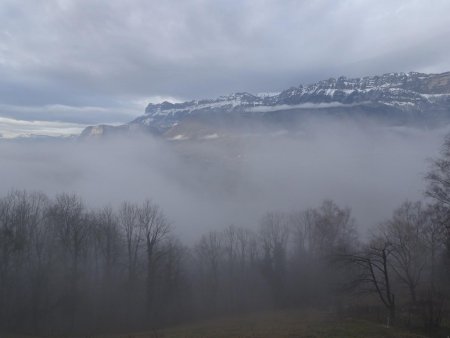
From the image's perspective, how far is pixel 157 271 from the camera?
64000mm

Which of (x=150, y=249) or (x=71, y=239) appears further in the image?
(x=71, y=239)

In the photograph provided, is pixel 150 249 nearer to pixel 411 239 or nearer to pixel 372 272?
pixel 411 239

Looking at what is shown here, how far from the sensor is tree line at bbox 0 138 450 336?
5359 centimetres

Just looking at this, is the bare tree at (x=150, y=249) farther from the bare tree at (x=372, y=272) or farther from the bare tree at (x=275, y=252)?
the bare tree at (x=372, y=272)

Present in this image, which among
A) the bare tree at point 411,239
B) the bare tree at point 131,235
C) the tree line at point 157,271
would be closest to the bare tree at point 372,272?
the tree line at point 157,271

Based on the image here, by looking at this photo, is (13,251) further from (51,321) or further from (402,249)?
(402,249)

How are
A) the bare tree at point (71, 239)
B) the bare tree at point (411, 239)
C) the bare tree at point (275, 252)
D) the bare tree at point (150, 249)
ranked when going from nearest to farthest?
the bare tree at point (411, 239) → the bare tree at point (71, 239) → the bare tree at point (150, 249) → the bare tree at point (275, 252)

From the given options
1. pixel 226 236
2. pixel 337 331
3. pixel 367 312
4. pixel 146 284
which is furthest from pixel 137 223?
pixel 337 331

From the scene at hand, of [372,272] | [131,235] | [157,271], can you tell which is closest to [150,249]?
[157,271]

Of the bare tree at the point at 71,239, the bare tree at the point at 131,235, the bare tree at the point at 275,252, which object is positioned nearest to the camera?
the bare tree at the point at 71,239

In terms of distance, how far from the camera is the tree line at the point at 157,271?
176 feet

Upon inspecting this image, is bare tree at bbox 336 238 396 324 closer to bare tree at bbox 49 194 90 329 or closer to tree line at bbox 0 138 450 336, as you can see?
tree line at bbox 0 138 450 336

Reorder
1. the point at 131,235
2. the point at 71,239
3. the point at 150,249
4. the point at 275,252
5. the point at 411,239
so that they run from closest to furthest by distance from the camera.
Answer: the point at 411,239, the point at 150,249, the point at 71,239, the point at 131,235, the point at 275,252

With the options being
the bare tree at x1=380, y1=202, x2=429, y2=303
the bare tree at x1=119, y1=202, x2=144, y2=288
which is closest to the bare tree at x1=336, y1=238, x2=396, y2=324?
the bare tree at x1=380, y1=202, x2=429, y2=303
